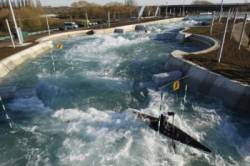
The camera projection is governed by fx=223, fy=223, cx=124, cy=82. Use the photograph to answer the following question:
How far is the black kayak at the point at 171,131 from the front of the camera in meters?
8.74

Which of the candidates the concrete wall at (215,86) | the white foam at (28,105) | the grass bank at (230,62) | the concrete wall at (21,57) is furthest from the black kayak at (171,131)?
the concrete wall at (21,57)

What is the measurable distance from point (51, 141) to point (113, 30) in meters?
30.5

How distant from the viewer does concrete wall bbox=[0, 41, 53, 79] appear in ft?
60.4

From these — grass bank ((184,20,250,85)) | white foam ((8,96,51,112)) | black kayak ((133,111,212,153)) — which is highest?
grass bank ((184,20,250,85))

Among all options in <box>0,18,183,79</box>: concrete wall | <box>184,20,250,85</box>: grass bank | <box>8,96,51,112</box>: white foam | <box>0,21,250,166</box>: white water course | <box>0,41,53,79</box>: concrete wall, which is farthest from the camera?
<box>0,18,183,79</box>: concrete wall

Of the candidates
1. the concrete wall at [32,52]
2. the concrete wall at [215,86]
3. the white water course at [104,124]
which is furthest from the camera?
the concrete wall at [32,52]

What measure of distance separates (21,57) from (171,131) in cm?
1771

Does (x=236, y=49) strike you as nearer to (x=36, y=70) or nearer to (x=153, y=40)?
(x=153, y=40)

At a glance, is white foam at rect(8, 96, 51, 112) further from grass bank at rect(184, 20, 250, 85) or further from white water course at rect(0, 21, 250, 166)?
grass bank at rect(184, 20, 250, 85)

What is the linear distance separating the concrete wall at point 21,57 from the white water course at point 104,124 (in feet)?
3.73

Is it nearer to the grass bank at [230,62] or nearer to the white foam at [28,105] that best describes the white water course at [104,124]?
the white foam at [28,105]

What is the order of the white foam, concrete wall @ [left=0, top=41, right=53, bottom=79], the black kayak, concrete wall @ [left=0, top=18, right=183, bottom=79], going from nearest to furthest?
the black kayak → the white foam → concrete wall @ [left=0, top=41, right=53, bottom=79] → concrete wall @ [left=0, top=18, right=183, bottom=79]

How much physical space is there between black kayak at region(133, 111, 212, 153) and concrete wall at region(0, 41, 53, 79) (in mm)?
13332

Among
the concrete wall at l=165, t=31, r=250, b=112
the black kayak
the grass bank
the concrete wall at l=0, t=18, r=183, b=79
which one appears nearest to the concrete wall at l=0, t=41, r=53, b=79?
the concrete wall at l=0, t=18, r=183, b=79
